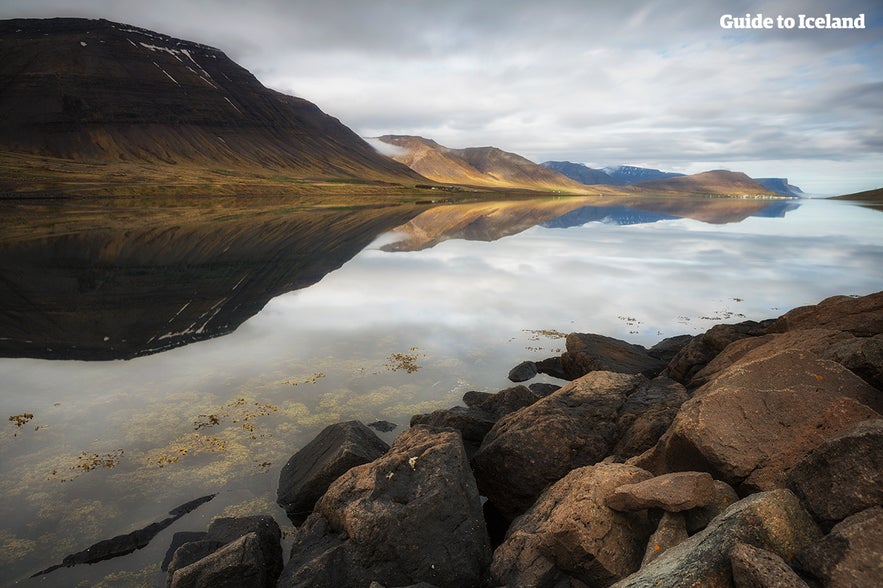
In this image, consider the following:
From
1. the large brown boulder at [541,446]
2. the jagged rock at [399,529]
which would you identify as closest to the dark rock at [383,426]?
the large brown boulder at [541,446]

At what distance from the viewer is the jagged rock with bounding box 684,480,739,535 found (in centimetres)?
693

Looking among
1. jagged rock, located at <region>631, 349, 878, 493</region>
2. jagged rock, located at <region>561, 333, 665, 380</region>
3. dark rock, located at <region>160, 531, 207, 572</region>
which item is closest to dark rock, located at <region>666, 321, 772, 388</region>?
jagged rock, located at <region>561, 333, 665, 380</region>

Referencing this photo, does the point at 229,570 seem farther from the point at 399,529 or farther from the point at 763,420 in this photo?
the point at 763,420

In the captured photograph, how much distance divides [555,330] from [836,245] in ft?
172

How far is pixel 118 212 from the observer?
7400cm

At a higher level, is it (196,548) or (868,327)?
(868,327)

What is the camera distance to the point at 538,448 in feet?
33.8

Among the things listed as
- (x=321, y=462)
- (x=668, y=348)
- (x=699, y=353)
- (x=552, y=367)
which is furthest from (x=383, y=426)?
(x=668, y=348)

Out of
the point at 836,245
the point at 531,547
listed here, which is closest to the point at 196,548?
the point at 531,547

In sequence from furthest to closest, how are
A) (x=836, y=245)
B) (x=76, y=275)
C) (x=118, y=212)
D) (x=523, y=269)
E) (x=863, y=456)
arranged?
(x=118, y=212) → (x=836, y=245) → (x=523, y=269) → (x=76, y=275) → (x=863, y=456)

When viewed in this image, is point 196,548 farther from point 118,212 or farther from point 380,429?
point 118,212

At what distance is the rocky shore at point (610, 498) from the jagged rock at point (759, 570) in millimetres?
15

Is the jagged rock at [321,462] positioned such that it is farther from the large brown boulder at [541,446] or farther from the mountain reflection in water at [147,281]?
the mountain reflection in water at [147,281]

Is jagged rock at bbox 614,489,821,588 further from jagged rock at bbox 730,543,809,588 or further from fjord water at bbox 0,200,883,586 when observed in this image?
fjord water at bbox 0,200,883,586
